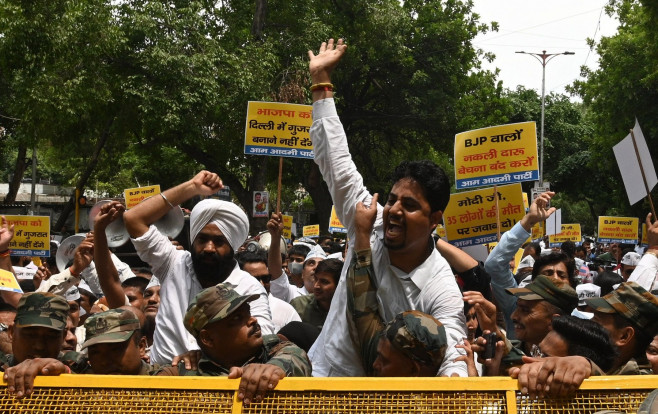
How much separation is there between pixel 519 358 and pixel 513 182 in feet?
17.2

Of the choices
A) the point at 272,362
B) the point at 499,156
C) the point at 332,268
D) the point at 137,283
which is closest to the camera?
the point at 272,362

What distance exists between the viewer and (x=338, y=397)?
2.57 meters

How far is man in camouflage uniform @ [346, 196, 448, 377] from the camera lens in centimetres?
299

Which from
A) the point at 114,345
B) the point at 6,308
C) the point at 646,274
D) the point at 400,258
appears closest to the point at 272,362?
the point at 400,258

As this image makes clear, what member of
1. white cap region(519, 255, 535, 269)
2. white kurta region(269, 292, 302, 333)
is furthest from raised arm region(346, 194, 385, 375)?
white cap region(519, 255, 535, 269)

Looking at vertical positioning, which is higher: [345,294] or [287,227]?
[287,227]

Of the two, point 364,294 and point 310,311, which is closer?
point 364,294

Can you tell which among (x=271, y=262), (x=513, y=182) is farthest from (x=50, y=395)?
(x=513, y=182)

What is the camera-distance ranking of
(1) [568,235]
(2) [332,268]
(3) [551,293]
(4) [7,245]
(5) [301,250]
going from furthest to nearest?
(1) [568,235] < (5) [301,250] < (4) [7,245] < (2) [332,268] < (3) [551,293]

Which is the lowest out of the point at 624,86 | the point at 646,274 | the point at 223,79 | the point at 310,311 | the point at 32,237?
the point at 310,311

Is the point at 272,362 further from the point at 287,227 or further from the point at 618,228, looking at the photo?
the point at 618,228

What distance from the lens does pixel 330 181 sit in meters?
3.67

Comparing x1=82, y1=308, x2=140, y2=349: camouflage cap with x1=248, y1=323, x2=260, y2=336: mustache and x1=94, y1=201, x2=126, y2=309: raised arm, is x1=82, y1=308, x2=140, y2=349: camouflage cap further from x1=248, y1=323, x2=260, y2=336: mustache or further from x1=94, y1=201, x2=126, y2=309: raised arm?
x1=94, y1=201, x2=126, y2=309: raised arm

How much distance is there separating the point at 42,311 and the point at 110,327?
0.44 metres
